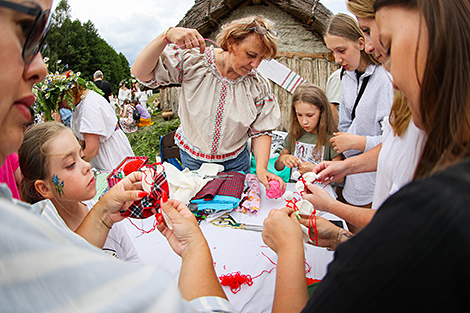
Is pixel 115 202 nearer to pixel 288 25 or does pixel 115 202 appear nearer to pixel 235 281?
pixel 235 281

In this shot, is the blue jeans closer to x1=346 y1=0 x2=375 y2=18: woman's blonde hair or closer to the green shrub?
x1=346 y1=0 x2=375 y2=18: woman's blonde hair

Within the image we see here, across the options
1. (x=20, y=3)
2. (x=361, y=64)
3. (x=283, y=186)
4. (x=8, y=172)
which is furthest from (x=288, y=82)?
(x=20, y=3)

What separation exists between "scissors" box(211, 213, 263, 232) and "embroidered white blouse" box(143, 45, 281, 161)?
69cm

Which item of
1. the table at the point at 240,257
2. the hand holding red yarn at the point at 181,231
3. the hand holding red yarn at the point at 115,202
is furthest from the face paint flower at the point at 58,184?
the hand holding red yarn at the point at 181,231

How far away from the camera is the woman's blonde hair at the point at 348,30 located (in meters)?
2.41

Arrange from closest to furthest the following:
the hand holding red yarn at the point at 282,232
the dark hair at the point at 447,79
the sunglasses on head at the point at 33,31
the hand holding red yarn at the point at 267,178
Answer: the sunglasses on head at the point at 33,31
the dark hair at the point at 447,79
the hand holding red yarn at the point at 282,232
the hand holding red yarn at the point at 267,178

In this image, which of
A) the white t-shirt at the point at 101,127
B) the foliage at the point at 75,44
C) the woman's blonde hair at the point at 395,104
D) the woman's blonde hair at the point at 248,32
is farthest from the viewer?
the foliage at the point at 75,44

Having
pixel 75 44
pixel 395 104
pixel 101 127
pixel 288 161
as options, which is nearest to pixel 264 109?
pixel 288 161

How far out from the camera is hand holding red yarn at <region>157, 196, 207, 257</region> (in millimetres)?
1131

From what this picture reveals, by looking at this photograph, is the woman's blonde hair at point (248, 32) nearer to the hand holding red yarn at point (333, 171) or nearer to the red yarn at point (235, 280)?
the hand holding red yarn at point (333, 171)

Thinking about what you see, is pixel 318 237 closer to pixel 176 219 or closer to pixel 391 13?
pixel 176 219

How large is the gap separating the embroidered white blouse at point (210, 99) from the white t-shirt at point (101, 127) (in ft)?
3.54

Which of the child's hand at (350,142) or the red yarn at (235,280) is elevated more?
the child's hand at (350,142)

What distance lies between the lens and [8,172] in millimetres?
1496
